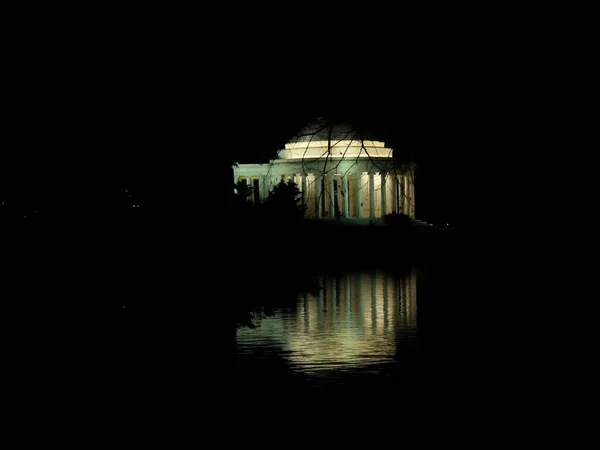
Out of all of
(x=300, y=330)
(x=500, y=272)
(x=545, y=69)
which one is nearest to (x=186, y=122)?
(x=545, y=69)

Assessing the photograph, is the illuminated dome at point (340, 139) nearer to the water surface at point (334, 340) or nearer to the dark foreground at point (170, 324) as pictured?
the dark foreground at point (170, 324)

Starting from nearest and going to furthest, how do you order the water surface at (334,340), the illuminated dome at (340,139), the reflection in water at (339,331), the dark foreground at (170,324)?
1. the illuminated dome at (340,139)
2. the dark foreground at (170,324)
3. the water surface at (334,340)
4. the reflection in water at (339,331)

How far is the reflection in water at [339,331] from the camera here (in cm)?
2452

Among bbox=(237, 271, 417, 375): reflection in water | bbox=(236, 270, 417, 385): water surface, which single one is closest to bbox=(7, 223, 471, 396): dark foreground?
bbox=(236, 270, 417, 385): water surface

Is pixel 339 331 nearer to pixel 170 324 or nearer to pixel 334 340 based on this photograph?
pixel 334 340

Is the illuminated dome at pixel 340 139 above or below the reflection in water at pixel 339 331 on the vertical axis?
above

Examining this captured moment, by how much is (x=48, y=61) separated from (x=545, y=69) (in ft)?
25.0

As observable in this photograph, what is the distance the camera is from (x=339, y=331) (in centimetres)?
2933

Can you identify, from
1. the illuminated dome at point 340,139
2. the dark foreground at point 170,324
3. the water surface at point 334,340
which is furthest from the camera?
the water surface at point 334,340

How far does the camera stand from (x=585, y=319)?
2955 cm

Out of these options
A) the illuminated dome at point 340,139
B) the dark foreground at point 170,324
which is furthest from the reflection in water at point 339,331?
the illuminated dome at point 340,139

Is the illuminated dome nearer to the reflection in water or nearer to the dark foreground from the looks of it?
the dark foreground

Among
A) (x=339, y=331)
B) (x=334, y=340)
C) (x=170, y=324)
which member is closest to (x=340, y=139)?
(x=170, y=324)

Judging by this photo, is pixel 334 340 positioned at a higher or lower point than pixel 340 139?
lower
